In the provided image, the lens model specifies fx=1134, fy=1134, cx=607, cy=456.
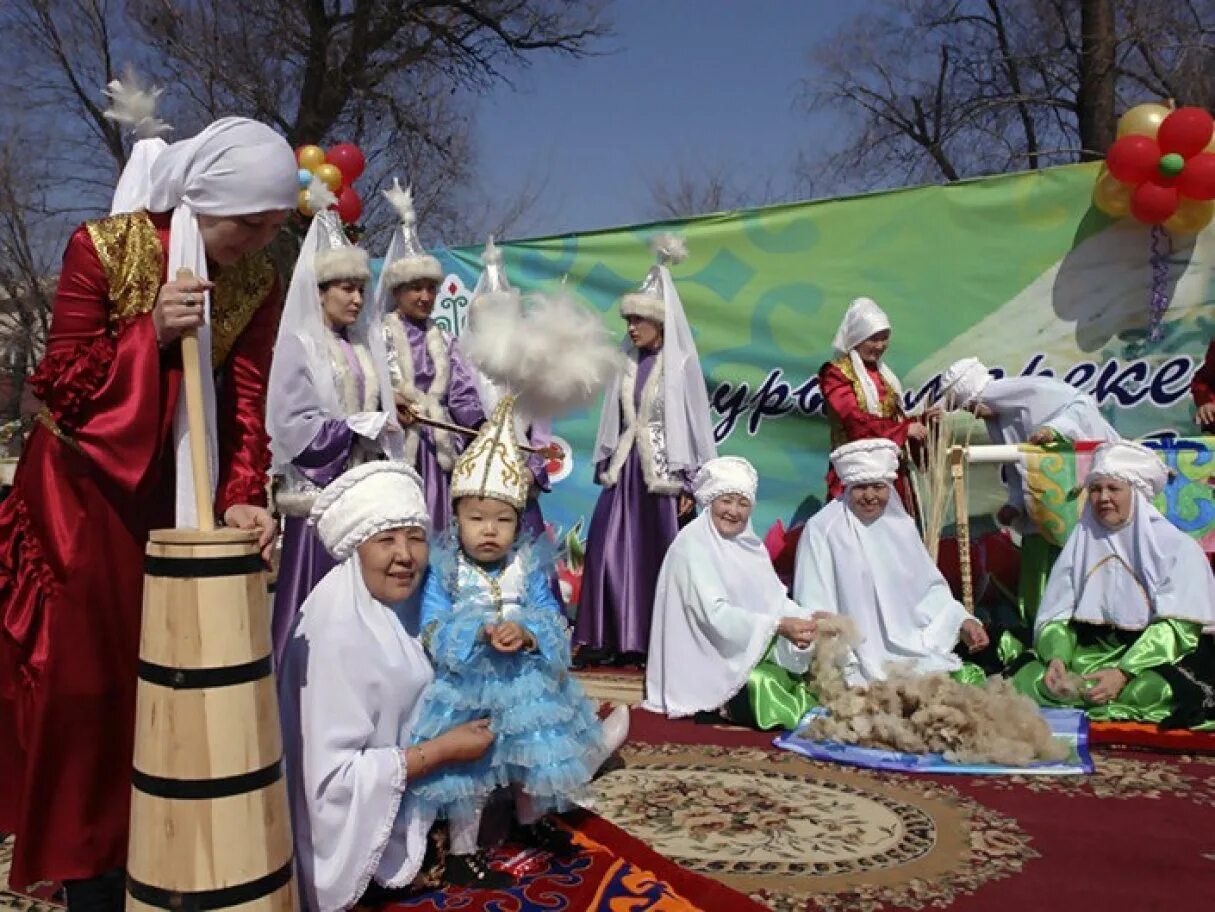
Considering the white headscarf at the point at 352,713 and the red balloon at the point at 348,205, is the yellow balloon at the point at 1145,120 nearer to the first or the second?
the white headscarf at the point at 352,713

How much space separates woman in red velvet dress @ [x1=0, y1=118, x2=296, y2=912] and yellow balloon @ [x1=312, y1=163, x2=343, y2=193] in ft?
19.1

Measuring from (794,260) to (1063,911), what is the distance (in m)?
5.05

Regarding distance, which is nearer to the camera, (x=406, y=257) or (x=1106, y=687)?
(x=1106, y=687)

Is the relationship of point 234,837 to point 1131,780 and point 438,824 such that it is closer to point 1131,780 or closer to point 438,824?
point 438,824

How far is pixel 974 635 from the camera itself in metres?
5.29

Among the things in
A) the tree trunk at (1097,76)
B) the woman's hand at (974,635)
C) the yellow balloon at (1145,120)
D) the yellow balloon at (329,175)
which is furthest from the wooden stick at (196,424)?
the tree trunk at (1097,76)

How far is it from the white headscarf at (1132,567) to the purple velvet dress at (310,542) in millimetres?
3315

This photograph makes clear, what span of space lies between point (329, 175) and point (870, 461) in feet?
16.0

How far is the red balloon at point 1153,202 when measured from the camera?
6.21 m

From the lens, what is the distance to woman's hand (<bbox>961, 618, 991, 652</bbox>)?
207 inches

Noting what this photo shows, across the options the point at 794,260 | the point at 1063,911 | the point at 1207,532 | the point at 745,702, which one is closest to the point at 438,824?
the point at 1063,911

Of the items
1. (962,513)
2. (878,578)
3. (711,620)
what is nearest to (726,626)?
(711,620)

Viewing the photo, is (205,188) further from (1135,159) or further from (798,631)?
(1135,159)

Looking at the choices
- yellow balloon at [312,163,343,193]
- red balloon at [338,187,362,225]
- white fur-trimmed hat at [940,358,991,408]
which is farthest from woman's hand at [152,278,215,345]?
red balloon at [338,187,362,225]
